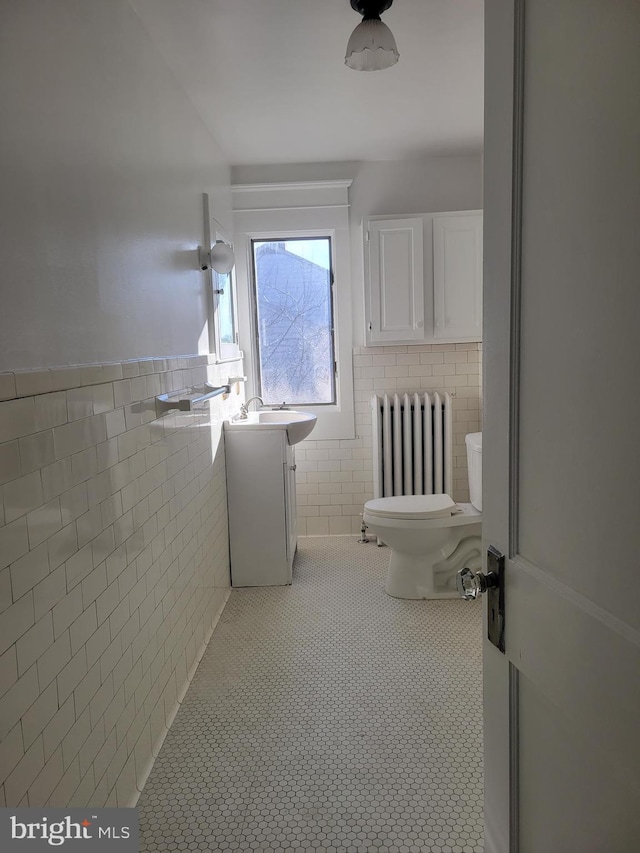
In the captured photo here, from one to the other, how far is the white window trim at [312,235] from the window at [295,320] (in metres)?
0.07

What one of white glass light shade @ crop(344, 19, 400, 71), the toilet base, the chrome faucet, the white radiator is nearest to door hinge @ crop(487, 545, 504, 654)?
white glass light shade @ crop(344, 19, 400, 71)

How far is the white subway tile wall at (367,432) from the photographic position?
4379mm

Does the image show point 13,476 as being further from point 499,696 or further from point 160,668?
point 160,668

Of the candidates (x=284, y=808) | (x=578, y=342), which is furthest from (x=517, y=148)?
(x=284, y=808)

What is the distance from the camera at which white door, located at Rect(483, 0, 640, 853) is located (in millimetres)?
681

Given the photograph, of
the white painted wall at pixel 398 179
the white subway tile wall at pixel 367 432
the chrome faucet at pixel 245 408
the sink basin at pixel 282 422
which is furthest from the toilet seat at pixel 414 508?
the white painted wall at pixel 398 179

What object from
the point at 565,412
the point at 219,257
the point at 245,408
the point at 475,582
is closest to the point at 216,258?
the point at 219,257

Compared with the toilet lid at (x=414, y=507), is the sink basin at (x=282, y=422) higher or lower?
higher

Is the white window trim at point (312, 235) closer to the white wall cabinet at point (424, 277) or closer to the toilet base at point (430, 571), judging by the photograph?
the white wall cabinet at point (424, 277)

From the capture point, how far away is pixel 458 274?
411 centimetres

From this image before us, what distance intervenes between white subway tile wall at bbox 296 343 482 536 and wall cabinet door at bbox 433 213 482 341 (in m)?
0.24

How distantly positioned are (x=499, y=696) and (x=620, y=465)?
0.55 m

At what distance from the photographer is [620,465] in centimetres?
69

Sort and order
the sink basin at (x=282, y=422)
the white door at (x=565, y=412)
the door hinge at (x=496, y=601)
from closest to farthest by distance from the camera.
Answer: the white door at (x=565, y=412), the door hinge at (x=496, y=601), the sink basin at (x=282, y=422)
